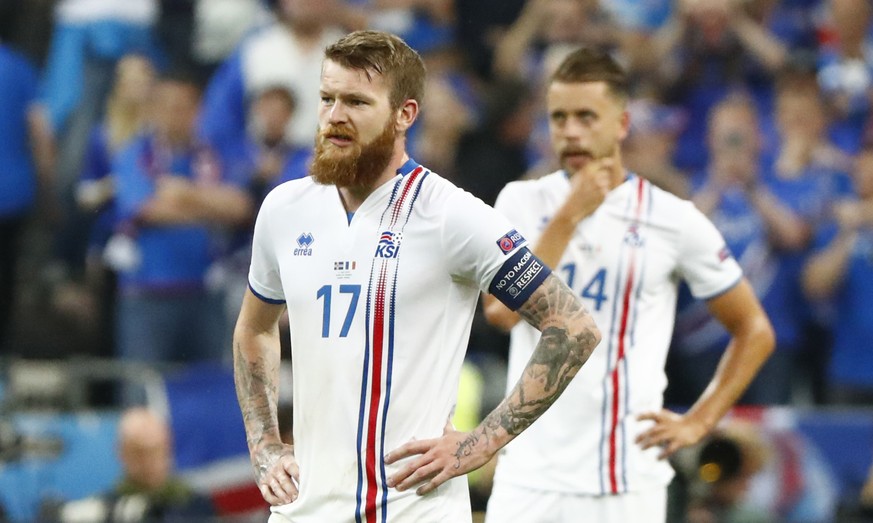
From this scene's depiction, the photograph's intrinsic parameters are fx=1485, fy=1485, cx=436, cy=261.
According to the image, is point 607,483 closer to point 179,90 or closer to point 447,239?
point 447,239

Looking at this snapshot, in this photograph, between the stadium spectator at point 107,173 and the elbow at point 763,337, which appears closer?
the elbow at point 763,337

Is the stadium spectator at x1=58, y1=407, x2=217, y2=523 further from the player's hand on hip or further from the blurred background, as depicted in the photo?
the player's hand on hip

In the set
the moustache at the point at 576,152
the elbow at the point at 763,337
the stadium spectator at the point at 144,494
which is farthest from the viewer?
the stadium spectator at the point at 144,494

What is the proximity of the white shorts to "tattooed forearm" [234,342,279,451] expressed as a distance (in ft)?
4.53

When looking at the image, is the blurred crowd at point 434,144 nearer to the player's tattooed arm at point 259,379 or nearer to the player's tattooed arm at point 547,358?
the player's tattooed arm at point 259,379

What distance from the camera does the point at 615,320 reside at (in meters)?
5.88

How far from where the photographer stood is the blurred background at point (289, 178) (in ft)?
29.1

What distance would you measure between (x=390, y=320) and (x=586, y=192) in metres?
1.63

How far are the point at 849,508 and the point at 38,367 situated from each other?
209 inches

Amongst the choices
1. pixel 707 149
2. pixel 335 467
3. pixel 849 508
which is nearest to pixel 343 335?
pixel 335 467

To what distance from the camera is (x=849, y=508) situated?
26.8 ft

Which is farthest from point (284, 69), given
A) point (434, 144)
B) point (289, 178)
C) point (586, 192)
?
point (586, 192)

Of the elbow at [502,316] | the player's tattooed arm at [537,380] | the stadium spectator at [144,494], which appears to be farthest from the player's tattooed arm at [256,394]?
the stadium spectator at [144,494]

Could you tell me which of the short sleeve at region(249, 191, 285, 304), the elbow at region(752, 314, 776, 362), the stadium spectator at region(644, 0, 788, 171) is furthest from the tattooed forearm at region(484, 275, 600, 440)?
the stadium spectator at region(644, 0, 788, 171)
